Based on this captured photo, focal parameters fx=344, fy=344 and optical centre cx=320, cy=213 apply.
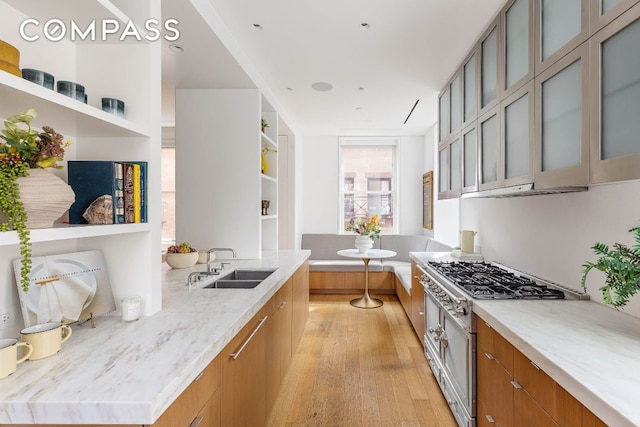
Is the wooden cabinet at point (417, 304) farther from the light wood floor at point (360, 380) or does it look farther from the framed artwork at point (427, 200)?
the framed artwork at point (427, 200)

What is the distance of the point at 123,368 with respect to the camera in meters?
1.02

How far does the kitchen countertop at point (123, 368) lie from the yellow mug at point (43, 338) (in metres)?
0.02

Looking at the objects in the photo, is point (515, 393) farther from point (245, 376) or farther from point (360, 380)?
point (360, 380)

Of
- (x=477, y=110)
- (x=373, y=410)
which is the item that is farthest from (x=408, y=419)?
(x=477, y=110)

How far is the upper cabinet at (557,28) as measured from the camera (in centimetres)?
139

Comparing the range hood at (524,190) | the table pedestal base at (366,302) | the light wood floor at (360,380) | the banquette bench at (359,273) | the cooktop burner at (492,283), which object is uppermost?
the range hood at (524,190)

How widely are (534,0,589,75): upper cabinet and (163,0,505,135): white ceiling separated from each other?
57 cm

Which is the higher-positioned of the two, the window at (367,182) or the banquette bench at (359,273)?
the window at (367,182)

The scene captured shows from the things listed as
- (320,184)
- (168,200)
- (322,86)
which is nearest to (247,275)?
(322,86)

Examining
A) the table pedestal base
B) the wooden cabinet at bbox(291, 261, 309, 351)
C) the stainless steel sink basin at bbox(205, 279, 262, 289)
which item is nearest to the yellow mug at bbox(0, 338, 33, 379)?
the stainless steel sink basin at bbox(205, 279, 262, 289)

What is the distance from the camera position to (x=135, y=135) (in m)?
1.50

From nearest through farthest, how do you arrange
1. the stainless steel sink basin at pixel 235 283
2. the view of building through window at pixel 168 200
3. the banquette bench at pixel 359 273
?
the stainless steel sink basin at pixel 235 283 < the banquette bench at pixel 359 273 < the view of building through window at pixel 168 200

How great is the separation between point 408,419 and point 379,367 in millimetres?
727

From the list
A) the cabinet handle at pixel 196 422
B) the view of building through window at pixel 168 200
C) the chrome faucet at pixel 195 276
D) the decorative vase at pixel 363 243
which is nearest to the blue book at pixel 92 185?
the chrome faucet at pixel 195 276
